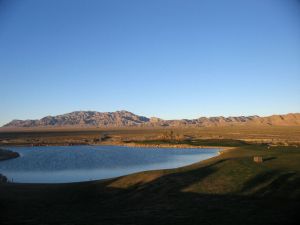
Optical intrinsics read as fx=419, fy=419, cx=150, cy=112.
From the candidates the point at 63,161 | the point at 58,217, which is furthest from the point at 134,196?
the point at 63,161

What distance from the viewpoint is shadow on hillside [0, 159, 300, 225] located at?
1973 centimetres

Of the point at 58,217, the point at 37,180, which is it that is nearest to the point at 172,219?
the point at 58,217

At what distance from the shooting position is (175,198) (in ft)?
84.9

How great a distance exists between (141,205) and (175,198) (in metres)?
2.41

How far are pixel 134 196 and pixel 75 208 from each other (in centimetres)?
455

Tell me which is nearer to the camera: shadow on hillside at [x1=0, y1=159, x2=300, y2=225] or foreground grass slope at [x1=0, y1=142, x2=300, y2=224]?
shadow on hillside at [x1=0, y1=159, x2=300, y2=225]

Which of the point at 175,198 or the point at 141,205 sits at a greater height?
the point at 175,198

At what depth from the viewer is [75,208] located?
24969mm

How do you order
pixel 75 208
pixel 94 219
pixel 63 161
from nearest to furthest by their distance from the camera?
pixel 94 219
pixel 75 208
pixel 63 161

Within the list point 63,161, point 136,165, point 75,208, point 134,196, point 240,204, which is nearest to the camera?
point 240,204

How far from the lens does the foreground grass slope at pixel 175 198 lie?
20109 mm

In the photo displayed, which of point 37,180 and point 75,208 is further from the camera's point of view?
point 37,180

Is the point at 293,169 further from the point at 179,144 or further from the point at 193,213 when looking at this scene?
the point at 179,144

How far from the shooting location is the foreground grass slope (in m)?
20.1
